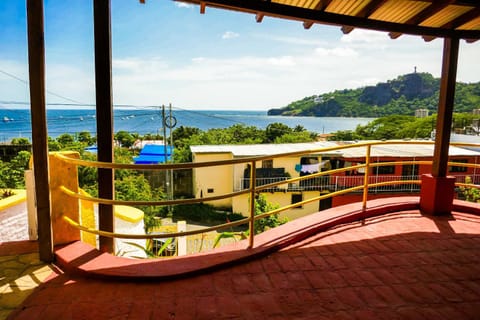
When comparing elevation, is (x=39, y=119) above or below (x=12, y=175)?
above

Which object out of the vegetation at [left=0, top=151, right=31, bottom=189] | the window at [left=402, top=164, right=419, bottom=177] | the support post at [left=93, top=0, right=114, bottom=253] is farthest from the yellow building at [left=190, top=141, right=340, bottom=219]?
the support post at [left=93, top=0, right=114, bottom=253]

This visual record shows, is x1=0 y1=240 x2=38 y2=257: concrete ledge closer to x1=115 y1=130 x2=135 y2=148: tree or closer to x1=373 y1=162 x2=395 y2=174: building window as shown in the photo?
x1=373 y1=162 x2=395 y2=174: building window

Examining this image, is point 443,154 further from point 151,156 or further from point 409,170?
point 151,156

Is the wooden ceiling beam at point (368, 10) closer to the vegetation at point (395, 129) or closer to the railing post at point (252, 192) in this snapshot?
the railing post at point (252, 192)

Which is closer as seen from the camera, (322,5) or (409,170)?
(322,5)

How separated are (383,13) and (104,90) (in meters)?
3.07

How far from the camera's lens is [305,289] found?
2.36 meters

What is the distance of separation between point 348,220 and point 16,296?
342 cm

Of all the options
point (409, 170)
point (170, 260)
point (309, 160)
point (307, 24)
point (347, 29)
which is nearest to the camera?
point (170, 260)

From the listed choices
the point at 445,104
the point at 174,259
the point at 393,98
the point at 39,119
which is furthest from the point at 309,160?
the point at 393,98

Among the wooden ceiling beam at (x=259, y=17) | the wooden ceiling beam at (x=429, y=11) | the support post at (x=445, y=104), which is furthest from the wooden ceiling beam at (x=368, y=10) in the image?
the support post at (x=445, y=104)

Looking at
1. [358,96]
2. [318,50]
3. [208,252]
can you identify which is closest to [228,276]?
[208,252]

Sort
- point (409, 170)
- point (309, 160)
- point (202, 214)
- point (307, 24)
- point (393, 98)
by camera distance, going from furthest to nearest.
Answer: point (393, 98)
point (409, 170)
point (202, 214)
point (309, 160)
point (307, 24)

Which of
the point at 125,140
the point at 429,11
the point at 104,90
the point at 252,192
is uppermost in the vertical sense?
the point at 429,11
